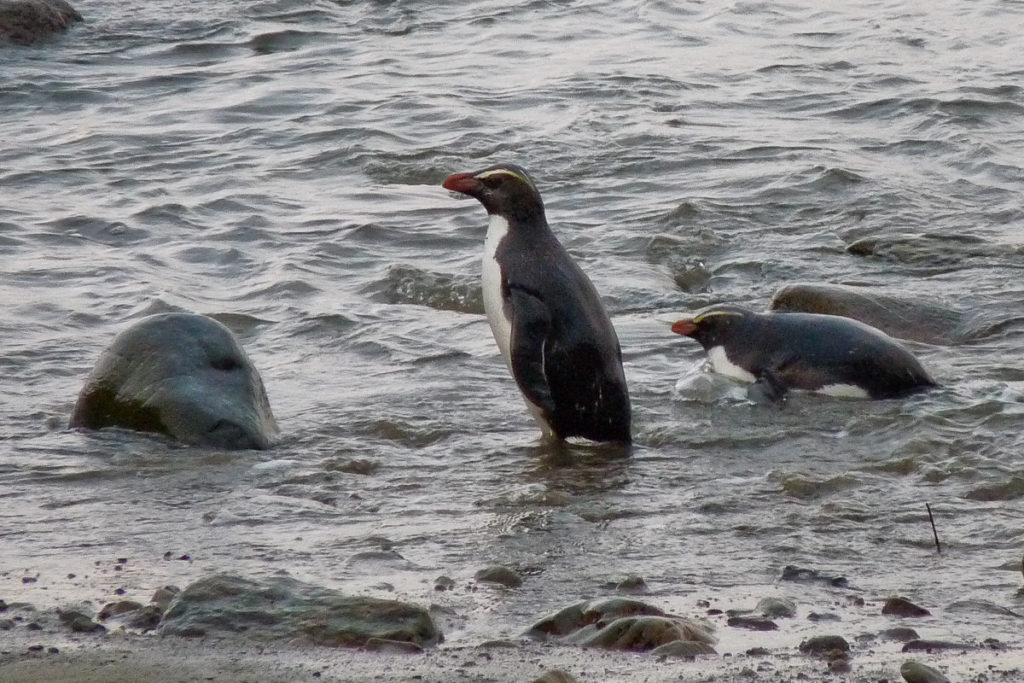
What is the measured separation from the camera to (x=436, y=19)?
717 inches

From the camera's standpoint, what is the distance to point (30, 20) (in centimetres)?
1702

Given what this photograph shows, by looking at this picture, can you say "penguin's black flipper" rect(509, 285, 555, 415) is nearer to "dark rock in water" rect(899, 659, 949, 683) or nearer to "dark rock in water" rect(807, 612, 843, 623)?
"dark rock in water" rect(807, 612, 843, 623)

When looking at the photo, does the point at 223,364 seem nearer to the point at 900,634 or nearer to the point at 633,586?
the point at 633,586

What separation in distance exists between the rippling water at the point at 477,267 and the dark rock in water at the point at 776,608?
12 cm

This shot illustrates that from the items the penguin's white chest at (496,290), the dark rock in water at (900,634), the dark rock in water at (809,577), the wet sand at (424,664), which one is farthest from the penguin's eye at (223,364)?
the dark rock in water at (900,634)

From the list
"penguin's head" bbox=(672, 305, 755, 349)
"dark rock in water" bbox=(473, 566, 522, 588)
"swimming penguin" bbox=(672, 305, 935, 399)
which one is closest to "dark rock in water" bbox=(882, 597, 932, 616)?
"dark rock in water" bbox=(473, 566, 522, 588)

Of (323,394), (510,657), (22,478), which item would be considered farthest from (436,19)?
(510,657)

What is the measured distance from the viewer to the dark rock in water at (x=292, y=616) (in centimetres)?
426

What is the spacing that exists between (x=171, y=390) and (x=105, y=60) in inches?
413

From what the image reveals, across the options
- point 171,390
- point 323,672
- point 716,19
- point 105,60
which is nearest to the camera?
point 323,672

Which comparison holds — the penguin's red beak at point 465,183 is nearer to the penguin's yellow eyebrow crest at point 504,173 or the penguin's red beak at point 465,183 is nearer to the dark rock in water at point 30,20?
the penguin's yellow eyebrow crest at point 504,173

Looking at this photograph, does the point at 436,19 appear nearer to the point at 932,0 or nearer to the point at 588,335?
the point at 932,0

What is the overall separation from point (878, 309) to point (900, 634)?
4348mm

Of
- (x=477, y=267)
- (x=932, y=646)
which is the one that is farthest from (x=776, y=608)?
(x=477, y=267)
